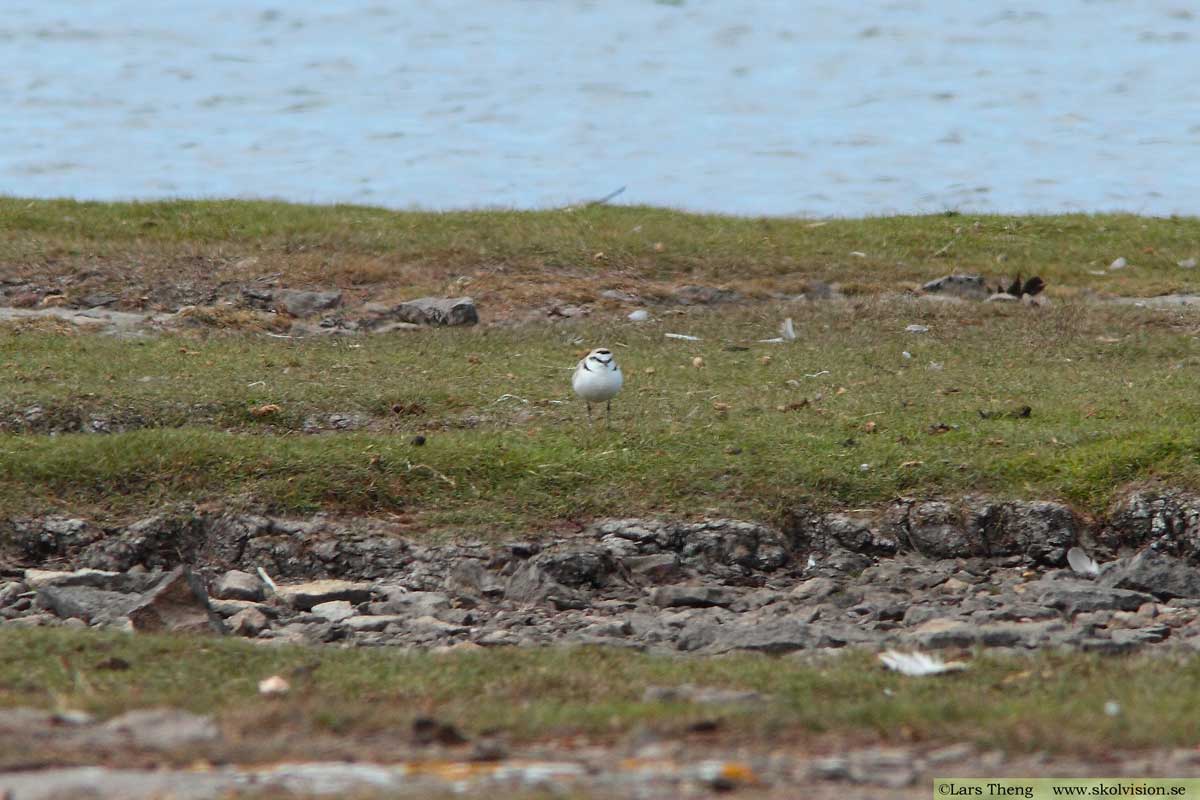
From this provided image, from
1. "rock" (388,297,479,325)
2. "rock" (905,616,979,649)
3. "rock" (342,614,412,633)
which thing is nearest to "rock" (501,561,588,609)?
"rock" (342,614,412,633)

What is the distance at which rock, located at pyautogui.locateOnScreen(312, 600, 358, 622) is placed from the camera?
382 inches

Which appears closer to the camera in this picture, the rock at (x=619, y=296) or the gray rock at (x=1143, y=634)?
the gray rock at (x=1143, y=634)

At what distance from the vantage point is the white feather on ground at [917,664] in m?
7.52

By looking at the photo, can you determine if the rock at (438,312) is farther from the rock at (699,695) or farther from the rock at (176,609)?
the rock at (699,695)

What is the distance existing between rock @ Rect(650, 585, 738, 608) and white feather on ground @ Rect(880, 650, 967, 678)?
220 centimetres

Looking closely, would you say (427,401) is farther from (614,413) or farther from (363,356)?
(363,356)

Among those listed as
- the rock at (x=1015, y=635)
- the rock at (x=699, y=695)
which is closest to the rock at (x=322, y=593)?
the rock at (x=699, y=695)

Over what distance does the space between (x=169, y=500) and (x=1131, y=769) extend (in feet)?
24.3

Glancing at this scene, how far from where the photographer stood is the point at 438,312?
18.6 metres

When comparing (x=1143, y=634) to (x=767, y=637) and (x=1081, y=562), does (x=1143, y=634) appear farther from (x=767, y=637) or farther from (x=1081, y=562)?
(x=767, y=637)

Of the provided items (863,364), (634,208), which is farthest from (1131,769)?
(634,208)

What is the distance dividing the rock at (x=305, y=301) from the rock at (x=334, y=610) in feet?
31.5

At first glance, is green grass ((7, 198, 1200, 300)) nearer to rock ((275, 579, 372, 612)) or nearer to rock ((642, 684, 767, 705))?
rock ((275, 579, 372, 612))

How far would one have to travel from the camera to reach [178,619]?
895 cm
